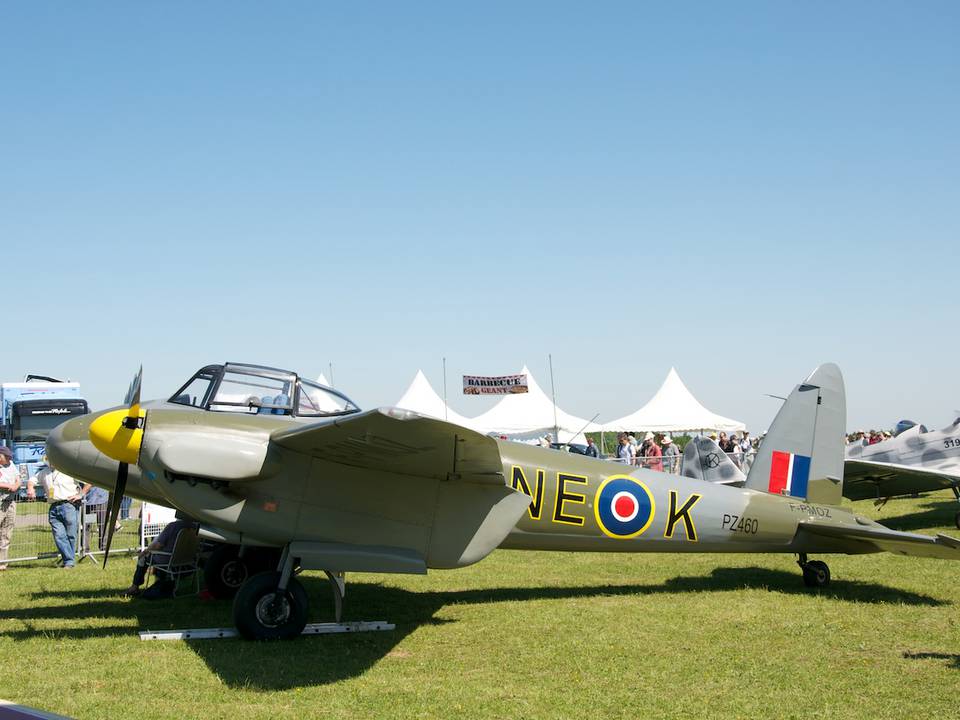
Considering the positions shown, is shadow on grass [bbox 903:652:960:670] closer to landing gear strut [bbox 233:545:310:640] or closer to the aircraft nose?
landing gear strut [bbox 233:545:310:640]

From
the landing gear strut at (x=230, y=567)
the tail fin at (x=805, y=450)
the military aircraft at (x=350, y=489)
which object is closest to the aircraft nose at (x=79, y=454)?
the military aircraft at (x=350, y=489)

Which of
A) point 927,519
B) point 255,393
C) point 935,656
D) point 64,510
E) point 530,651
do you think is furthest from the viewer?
point 927,519

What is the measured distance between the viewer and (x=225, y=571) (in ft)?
31.1

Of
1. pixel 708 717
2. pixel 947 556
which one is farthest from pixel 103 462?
pixel 947 556

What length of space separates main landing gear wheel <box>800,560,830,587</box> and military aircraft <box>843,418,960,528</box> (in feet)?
22.7

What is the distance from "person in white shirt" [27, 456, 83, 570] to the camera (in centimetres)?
1154

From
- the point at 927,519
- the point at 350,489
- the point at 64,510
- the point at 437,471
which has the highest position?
the point at 437,471

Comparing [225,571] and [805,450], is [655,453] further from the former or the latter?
[225,571]

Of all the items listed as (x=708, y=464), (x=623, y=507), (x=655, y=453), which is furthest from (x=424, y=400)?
(x=623, y=507)

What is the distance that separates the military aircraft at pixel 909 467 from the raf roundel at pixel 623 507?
28.0 ft

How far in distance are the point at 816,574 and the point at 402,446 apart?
5602 millimetres

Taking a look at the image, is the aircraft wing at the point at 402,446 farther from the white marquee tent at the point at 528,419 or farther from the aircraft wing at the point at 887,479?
the white marquee tent at the point at 528,419

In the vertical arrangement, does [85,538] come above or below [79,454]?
below

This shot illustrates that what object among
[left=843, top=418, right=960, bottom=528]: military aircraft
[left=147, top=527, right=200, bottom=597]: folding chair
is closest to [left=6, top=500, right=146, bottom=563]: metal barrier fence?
[left=147, top=527, right=200, bottom=597]: folding chair
